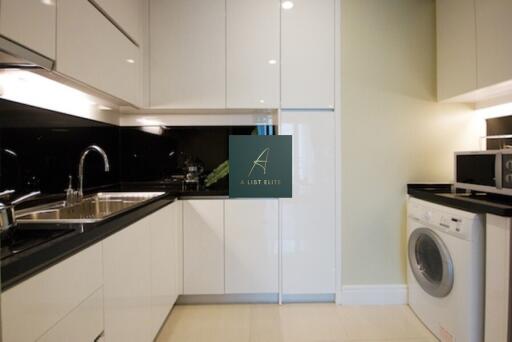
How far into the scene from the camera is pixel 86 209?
1919mm

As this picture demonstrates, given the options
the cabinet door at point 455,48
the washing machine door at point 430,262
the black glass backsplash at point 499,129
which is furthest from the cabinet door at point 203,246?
the black glass backsplash at point 499,129

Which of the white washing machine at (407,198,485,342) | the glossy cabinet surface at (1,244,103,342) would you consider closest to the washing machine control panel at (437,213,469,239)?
the white washing machine at (407,198,485,342)

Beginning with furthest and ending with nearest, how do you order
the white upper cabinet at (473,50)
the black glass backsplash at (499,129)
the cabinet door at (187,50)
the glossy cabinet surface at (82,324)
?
the cabinet door at (187,50) → the black glass backsplash at (499,129) → the white upper cabinet at (473,50) → the glossy cabinet surface at (82,324)

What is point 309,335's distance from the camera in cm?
197

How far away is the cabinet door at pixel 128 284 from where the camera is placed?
4.13 ft

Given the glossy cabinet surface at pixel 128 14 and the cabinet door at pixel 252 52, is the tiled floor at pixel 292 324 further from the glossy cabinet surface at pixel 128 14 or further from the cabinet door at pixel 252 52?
the glossy cabinet surface at pixel 128 14

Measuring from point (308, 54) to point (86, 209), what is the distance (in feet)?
6.42

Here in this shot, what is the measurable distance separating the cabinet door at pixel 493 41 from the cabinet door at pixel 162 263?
86.9 inches

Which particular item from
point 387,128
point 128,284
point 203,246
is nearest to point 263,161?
point 203,246

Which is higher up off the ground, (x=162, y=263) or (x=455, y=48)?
(x=455, y=48)

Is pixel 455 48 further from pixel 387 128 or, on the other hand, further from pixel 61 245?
pixel 61 245

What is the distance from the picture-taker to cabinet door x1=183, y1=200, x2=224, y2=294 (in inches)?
90.7

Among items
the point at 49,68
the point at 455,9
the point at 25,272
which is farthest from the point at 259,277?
the point at 455,9

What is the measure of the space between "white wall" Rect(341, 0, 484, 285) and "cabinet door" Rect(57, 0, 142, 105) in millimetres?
1628
